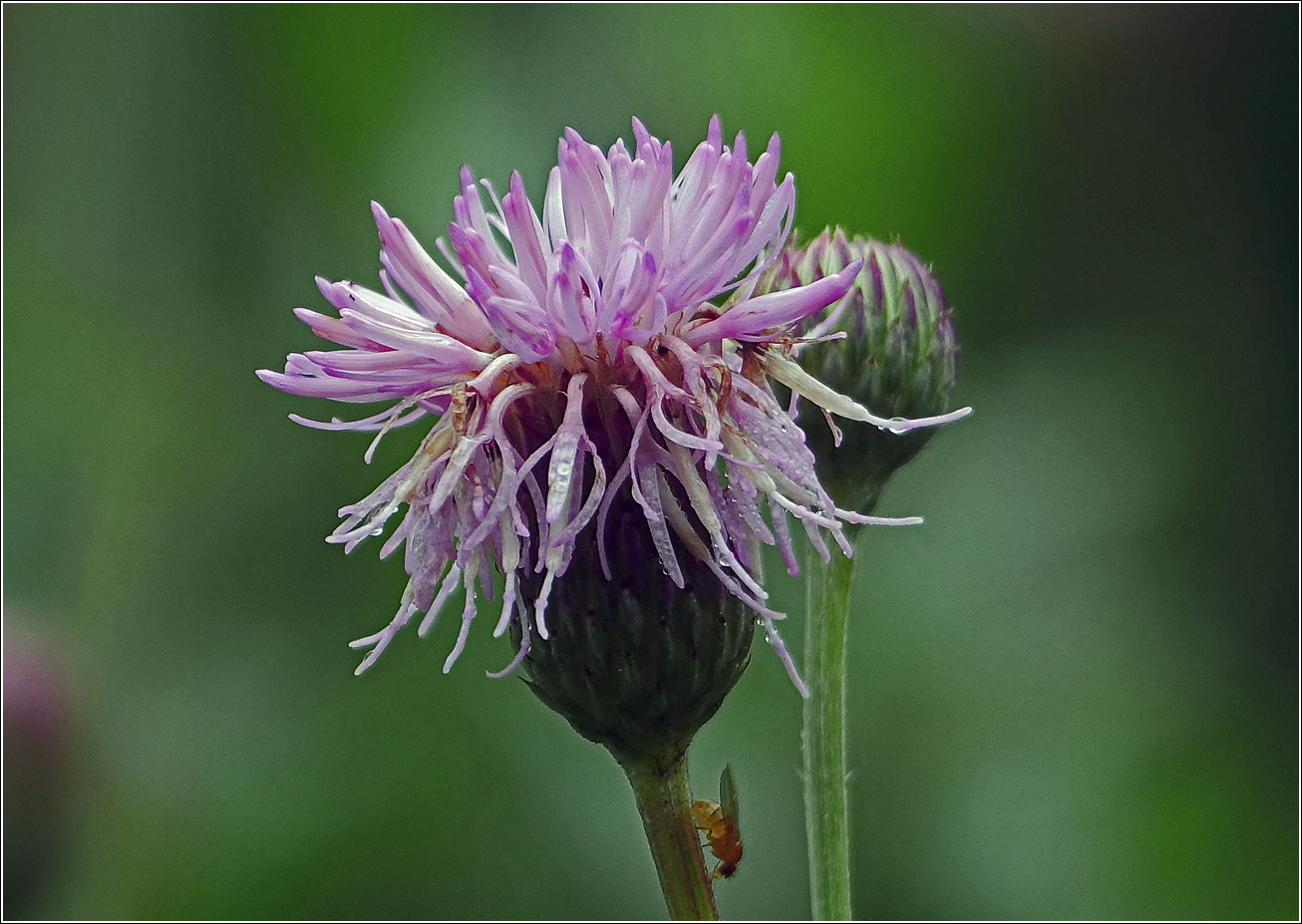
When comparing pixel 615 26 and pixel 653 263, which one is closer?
pixel 653 263

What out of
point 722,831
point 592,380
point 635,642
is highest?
point 592,380

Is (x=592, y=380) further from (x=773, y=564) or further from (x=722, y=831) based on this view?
(x=773, y=564)

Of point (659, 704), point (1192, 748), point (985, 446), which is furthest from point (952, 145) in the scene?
point (659, 704)

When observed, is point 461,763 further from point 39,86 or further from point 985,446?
point 39,86

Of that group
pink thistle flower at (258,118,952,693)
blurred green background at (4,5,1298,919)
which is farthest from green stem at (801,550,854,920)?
blurred green background at (4,5,1298,919)

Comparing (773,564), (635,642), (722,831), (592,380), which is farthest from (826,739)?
(773,564)

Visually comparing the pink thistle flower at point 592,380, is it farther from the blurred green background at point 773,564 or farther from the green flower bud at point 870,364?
the blurred green background at point 773,564
